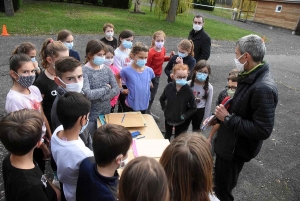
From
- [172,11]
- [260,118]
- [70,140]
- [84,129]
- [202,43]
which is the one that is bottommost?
[84,129]

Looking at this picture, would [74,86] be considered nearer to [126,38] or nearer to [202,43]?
[126,38]

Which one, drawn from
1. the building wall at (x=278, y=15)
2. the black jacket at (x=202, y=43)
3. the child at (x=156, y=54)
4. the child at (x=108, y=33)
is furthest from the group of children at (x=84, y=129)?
the building wall at (x=278, y=15)

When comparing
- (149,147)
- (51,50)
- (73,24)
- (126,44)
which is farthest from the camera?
(73,24)

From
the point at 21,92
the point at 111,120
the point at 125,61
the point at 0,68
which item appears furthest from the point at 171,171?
the point at 0,68

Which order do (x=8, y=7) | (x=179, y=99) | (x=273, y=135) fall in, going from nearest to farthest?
(x=179, y=99) → (x=273, y=135) → (x=8, y=7)

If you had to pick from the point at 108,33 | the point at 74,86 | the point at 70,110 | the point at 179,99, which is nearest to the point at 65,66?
the point at 74,86

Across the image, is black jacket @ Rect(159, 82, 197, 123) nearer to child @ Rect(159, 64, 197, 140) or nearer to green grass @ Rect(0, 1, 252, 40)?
child @ Rect(159, 64, 197, 140)

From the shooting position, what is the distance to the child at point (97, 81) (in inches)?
127

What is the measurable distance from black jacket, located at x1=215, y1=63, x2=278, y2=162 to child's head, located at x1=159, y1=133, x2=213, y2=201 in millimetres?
980

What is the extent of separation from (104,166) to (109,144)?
6.8 inches

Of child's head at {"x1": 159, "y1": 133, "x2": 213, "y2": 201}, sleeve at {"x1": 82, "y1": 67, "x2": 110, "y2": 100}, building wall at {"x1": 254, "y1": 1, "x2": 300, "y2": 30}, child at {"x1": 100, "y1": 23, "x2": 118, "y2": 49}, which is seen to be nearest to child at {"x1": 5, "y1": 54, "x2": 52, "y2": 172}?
sleeve at {"x1": 82, "y1": 67, "x2": 110, "y2": 100}

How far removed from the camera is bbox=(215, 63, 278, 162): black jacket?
2299mm

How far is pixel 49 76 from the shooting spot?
311 centimetres

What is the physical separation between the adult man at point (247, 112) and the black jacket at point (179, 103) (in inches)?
37.1
